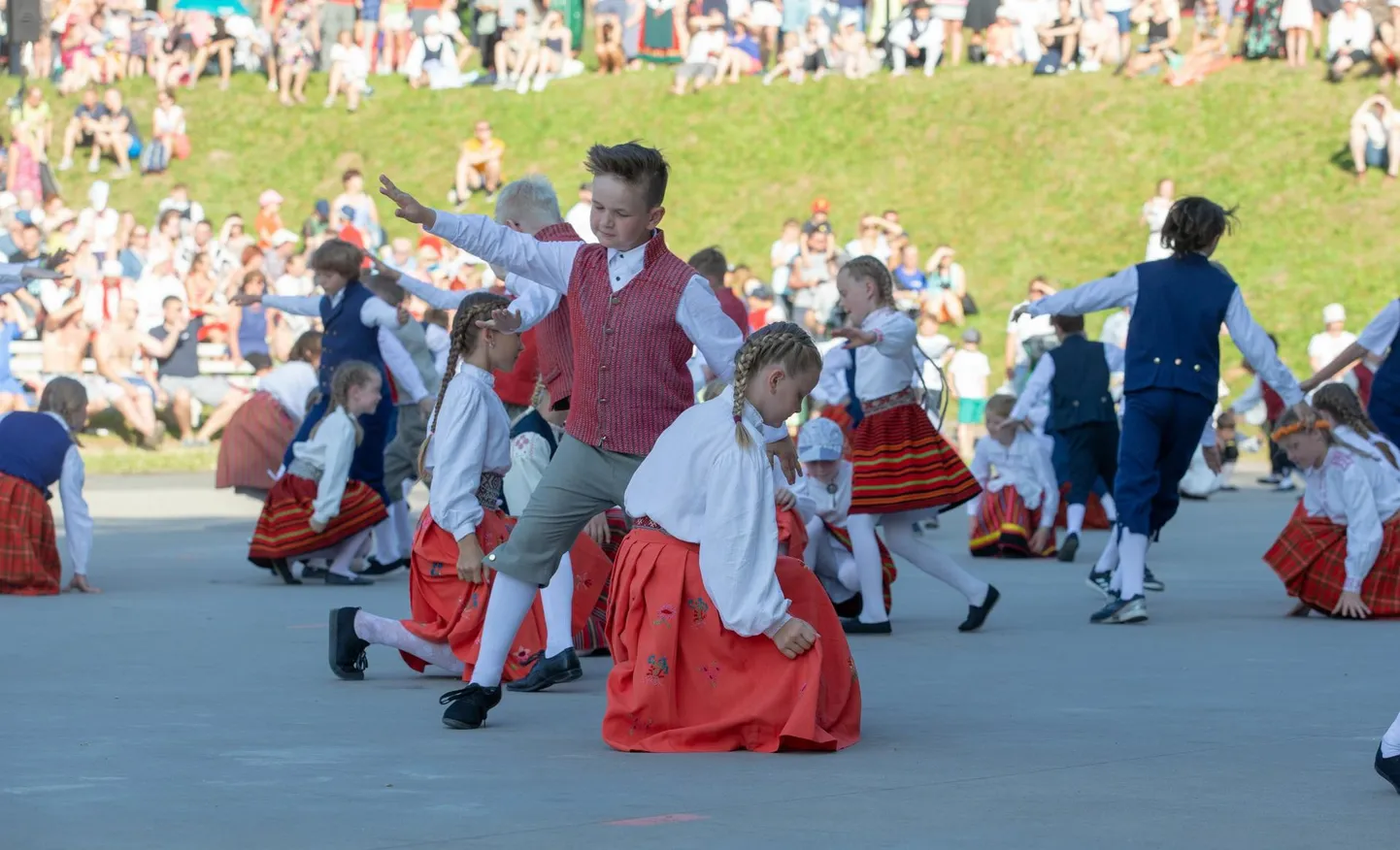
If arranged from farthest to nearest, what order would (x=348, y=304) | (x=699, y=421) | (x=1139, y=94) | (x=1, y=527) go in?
(x=1139, y=94), (x=348, y=304), (x=1, y=527), (x=699, y=421)

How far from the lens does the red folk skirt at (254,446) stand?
13.2 metres

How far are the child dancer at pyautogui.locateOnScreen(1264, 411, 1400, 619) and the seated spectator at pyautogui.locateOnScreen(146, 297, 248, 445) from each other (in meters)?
14.4

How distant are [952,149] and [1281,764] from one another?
1018 inches

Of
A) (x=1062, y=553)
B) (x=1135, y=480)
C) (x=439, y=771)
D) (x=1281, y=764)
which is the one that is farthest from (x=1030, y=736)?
(x=1062, y=553)

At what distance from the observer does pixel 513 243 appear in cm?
639

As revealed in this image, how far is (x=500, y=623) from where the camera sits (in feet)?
21.0

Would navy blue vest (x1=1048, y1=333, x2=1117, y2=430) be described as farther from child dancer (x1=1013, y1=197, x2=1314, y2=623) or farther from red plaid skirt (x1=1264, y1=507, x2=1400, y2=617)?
child dancer (x1=1013, y1=197, x2=1314, y2=623)

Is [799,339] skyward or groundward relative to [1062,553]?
skyward

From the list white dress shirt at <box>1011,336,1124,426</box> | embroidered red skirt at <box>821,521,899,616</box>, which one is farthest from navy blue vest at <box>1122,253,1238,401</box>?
white dress shirt at <box>1011,336,1124,426</box>

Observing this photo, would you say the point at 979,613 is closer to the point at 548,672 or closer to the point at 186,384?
the point at 548,672

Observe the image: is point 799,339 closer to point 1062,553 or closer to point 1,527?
point 1,527

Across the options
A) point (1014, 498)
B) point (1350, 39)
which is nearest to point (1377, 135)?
point (1350, 39)

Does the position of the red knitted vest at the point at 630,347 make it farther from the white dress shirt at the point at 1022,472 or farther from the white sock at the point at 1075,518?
the white sock at the point at 1075,518

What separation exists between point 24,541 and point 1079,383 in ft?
21.4
